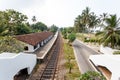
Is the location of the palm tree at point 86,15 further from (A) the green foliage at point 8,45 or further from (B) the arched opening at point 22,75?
(B) the arched opening at point 22,75

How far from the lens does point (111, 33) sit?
30562 millimetres

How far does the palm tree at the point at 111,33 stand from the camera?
30.0 meters

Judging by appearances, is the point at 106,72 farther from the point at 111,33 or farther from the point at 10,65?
the point at 10,65

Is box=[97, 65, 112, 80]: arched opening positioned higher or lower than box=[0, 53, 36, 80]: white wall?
lower

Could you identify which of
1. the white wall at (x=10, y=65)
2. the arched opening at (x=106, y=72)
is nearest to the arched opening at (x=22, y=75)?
the white wall at (x=10, y=65)

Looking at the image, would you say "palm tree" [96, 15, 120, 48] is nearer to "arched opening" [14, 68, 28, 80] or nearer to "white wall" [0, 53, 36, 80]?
"arched opening" [14, 68, 28, 80]

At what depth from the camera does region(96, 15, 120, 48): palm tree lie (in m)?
30.0

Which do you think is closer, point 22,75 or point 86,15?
point 22,75

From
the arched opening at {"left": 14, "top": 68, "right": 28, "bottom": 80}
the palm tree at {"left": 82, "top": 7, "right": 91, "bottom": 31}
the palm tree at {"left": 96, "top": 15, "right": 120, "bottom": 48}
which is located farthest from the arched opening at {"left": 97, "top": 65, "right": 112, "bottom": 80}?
the palm tree at {"left": 82, "top": 7, "right": 91, "bottom": 31}

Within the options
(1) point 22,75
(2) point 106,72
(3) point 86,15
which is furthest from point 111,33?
(3) point 86,15

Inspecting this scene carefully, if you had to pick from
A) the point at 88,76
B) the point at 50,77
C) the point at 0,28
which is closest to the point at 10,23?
the point at 0,28

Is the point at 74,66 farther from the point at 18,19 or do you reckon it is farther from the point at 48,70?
the point at 18,19

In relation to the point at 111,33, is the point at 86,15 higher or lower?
higher

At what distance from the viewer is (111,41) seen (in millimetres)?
30422
